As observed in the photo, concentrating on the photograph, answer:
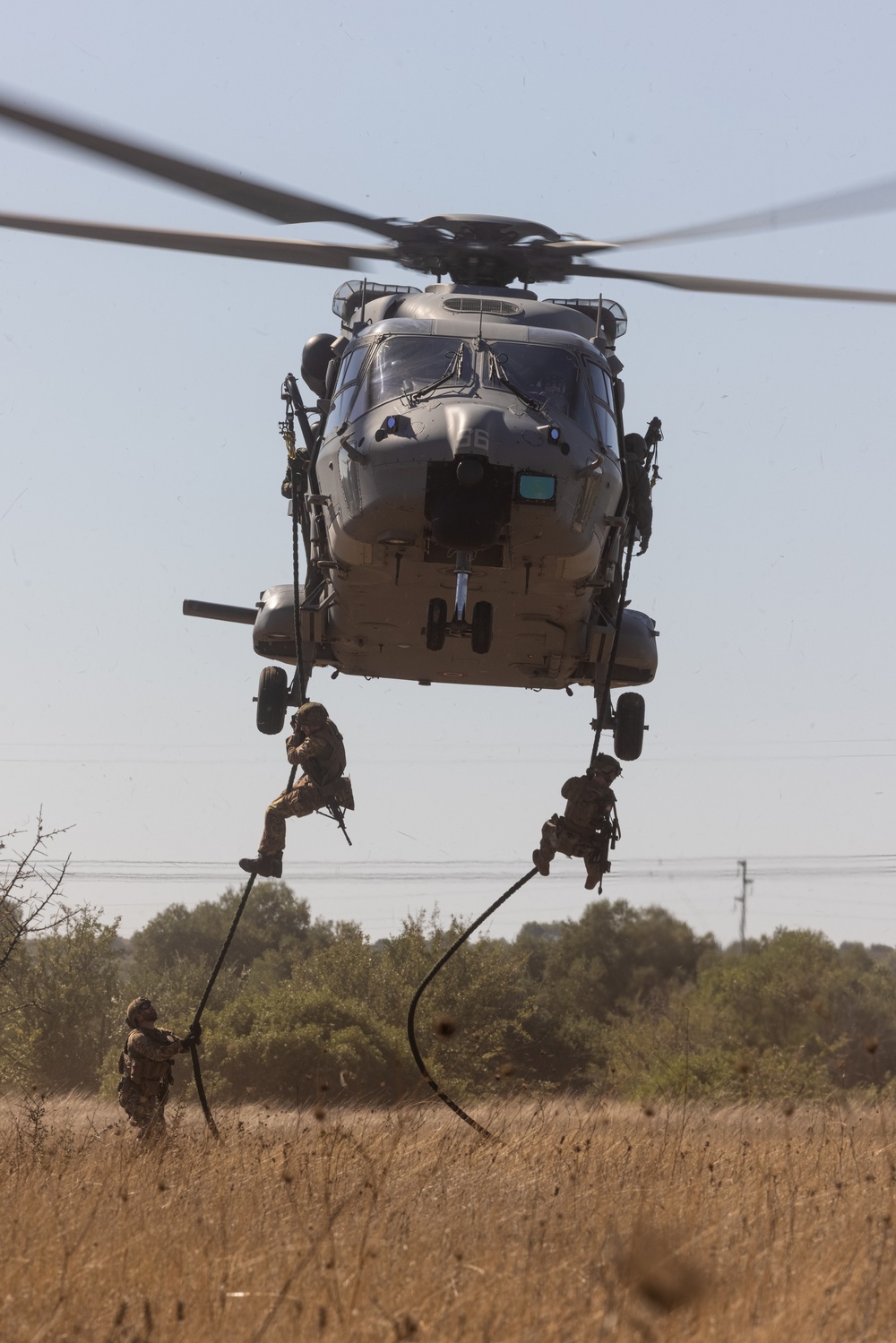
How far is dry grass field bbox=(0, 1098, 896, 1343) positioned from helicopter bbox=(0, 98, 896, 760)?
360 cm

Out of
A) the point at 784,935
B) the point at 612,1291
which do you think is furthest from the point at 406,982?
the point at 612,1291

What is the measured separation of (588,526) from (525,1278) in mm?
5562

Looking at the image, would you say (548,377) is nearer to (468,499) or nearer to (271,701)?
(468,499)

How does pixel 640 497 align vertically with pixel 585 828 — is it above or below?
above

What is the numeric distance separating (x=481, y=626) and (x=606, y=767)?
2053 millimetres

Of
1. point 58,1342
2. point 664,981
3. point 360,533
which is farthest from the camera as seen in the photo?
point 664,981

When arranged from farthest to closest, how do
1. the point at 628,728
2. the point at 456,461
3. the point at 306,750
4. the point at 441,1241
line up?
1. the point at 628,728
2. the point at 306,750
3. the point at 456,461
4. the point at 441,1241

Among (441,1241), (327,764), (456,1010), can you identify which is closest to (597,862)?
(327,764)

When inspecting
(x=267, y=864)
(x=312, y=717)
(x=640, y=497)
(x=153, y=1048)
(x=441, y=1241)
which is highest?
(x=640, y=497)

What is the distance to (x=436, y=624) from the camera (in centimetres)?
1085

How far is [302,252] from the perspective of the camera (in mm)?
11547

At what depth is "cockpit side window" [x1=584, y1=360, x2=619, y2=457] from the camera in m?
11.1

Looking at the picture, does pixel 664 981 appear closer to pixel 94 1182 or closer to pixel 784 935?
pixel 784 935

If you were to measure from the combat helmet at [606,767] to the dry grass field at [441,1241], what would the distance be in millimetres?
2860
